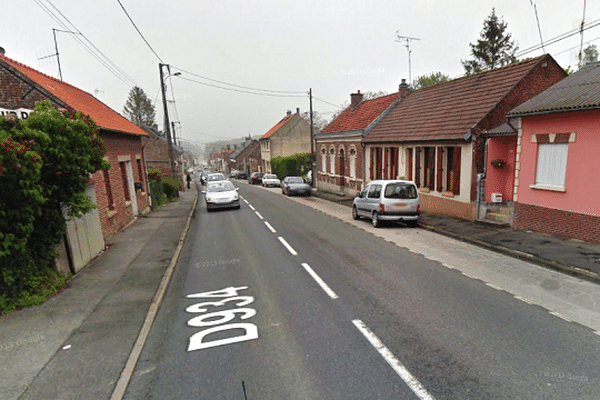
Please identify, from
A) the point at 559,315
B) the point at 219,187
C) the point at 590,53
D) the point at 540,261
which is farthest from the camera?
the point at 590,53

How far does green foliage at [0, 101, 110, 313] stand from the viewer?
5.63 meters

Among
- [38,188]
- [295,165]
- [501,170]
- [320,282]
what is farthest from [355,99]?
[38,188]

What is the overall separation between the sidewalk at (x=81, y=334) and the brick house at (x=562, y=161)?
1104 cm

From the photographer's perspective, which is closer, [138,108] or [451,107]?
[451,107]

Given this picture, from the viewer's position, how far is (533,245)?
941 centimetres

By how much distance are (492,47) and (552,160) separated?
35.3 metres

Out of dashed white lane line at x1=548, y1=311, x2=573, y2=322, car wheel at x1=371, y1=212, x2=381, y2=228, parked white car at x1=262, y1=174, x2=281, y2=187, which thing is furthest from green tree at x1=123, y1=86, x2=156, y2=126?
dashed white lane line at x1=548, y1=311, x2=573, y2=322

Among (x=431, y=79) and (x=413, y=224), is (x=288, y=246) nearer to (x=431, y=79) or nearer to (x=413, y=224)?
(x=413, y=224)

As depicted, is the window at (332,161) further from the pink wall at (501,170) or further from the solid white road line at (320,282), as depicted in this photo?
the solid white road line at (320,282)

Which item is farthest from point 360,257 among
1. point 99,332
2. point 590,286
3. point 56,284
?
point 56,284

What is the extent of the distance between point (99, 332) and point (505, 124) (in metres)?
14.3

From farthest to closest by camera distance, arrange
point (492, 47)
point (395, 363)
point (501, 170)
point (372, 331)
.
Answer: point (492, 47) < point (501, 170) < point (372, 331) < point (395, 363)

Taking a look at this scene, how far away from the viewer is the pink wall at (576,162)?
29.6 ft

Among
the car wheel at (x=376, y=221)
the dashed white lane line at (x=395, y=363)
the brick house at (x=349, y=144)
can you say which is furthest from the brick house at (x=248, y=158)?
the dashed white lane line at (x=395, y=363)
